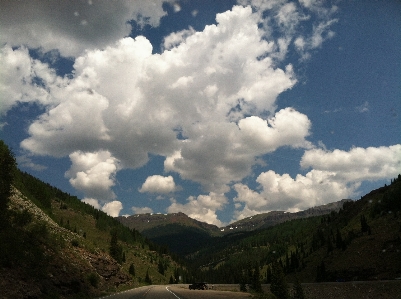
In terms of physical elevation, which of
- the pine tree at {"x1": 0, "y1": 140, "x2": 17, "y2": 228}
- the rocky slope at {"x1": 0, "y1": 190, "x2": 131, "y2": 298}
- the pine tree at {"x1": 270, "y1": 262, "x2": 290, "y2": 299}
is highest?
the pine tree at {"x1": 0, "y1": 140, "x2": 17, "y2": 228}

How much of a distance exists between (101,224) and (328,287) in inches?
5999

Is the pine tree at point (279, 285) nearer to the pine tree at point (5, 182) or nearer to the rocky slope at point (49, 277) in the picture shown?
the rocky slope at point (49, 277)

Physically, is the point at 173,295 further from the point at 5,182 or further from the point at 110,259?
the point at 110,259

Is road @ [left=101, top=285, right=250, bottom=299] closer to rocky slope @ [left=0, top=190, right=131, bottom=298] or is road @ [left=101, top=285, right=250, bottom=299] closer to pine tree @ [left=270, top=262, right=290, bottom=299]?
rocky slope @ [left=0, top=190, right=131, bottom=298]

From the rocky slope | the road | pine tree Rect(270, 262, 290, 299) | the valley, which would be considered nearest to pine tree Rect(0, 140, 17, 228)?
the valley

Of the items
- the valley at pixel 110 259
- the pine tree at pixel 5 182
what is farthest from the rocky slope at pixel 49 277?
the pine tree at pixel 5 182

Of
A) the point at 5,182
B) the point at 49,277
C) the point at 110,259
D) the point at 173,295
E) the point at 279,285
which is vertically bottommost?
the point at 279,285

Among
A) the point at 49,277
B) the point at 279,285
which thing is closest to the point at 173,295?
the point at 49,277

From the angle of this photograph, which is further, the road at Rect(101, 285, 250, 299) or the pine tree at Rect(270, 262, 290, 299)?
the pine tree at Rect(270, 262, 290, 299)

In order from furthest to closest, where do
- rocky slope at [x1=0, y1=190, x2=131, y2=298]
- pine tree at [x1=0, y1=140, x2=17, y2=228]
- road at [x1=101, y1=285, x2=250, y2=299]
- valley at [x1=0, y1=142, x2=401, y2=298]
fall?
1. road at [x1=101, y1=285, x2=250, y2=299]
2. pine tree at [x1=0, y1=140, x2=17, y2=228]
3. valley at [x1=0, y1=142, x2=401, y2=298]
4. rocky slope at [x1=0, y1=190, x2=131, y2=298]

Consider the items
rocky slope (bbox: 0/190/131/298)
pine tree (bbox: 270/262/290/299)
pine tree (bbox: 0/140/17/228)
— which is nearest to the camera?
rocky slope (bbox: 0/190/131/298)

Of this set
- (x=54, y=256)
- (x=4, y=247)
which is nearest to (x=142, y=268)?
(x=54, y=256)

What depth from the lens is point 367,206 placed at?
610 feet

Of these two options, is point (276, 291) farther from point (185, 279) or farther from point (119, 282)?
point (185, 279)
